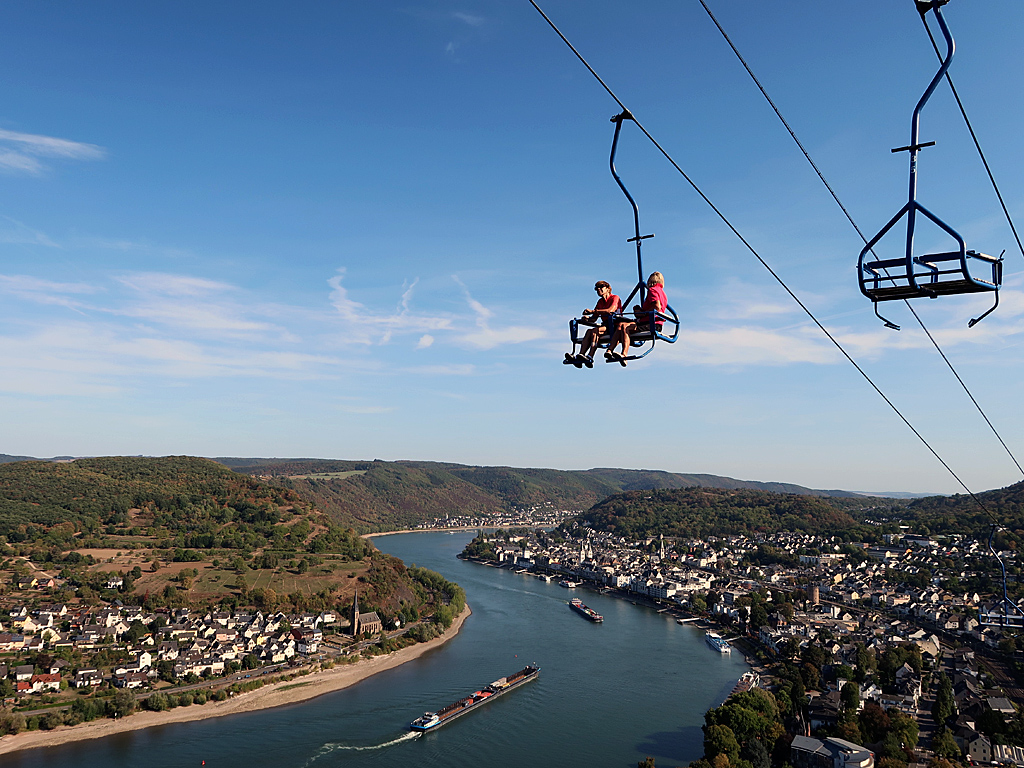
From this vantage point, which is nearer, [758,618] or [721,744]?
[721,744]

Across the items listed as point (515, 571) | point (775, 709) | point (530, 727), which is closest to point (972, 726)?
point (775, 709)

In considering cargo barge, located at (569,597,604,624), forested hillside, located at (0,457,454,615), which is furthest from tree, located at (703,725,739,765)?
forested hillside, located at (0,457,454,615)

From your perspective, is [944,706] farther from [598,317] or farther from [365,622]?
[365,622]

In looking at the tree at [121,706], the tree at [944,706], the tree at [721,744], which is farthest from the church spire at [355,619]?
the tree at [944,706]

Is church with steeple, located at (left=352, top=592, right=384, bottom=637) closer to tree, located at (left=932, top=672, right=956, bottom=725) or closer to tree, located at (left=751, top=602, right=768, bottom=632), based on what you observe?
tree, located at (left=751, top=602, right=768, bottom=632)

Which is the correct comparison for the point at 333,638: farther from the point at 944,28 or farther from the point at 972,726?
the point at 944,28

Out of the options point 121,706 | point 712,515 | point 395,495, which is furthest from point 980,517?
point 395,495
